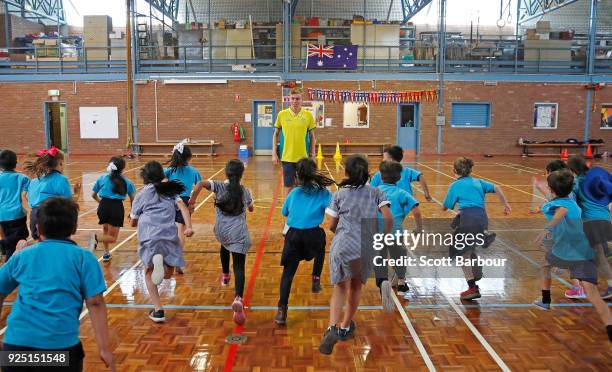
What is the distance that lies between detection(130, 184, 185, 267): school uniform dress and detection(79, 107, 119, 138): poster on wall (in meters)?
18.0

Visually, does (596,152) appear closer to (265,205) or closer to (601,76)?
(601,76)

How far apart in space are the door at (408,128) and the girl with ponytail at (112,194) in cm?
1644

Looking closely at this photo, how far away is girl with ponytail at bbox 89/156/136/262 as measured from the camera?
5.75 metres

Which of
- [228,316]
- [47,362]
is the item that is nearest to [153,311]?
[228,316]

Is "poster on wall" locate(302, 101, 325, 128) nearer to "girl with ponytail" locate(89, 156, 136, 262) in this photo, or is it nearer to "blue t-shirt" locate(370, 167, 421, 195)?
"girl with ponytail" locate(89, 156, 136, 262)

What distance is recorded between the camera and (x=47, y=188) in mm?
4949

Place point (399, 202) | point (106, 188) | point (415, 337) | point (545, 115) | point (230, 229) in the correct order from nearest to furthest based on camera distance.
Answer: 1. point (415, 337)
2. point (230, 229)
3. point (399, 202)
4. point (106, 188)
5. point (545, 115)

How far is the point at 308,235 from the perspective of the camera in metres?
4.15

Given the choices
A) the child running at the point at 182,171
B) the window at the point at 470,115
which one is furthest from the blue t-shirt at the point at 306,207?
the window at the point at 470,115

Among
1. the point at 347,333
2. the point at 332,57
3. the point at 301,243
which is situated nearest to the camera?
the point at 347,333

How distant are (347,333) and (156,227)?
1.85 m

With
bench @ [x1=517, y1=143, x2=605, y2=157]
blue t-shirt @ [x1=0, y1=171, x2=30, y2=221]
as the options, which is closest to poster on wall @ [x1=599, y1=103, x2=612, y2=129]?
bench @ [x1=517, y1=143, x2=605, y2=157]

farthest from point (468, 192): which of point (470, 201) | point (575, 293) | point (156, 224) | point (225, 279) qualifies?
point (156, 224)

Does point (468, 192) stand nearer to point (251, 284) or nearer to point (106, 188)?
point (251, 284)
